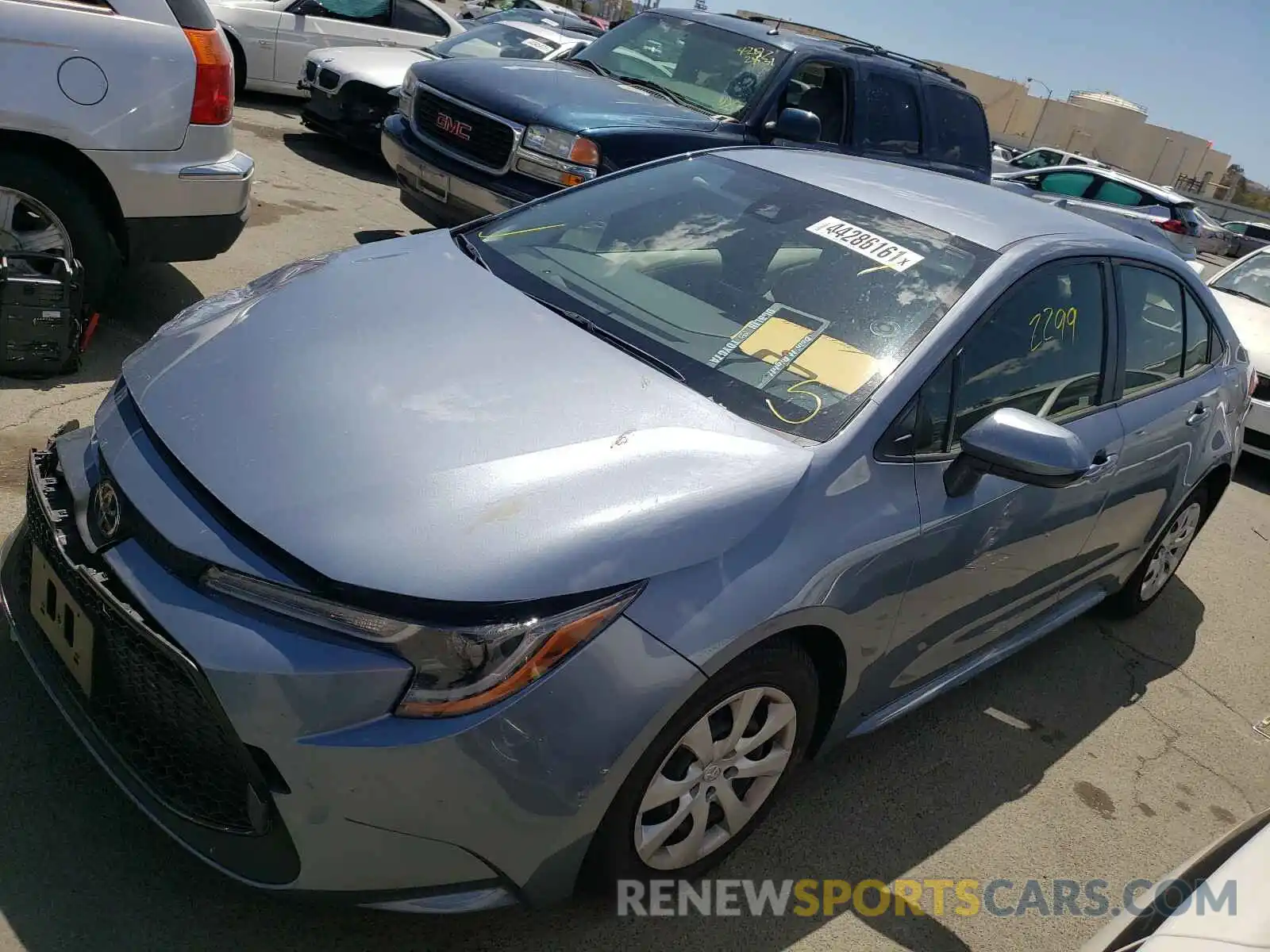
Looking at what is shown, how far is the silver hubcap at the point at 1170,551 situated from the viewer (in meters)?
4.65

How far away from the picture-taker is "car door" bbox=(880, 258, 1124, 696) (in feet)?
9.35

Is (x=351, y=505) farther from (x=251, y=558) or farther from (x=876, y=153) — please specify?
(x=876, y=153)

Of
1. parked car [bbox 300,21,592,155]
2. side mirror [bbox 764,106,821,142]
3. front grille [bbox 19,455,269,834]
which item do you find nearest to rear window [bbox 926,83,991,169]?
side mirror [bbox 764,106,821,142]

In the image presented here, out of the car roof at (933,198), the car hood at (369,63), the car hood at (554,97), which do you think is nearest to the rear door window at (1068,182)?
the car hood at (369,63)

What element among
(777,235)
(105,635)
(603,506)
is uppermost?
(777,235)

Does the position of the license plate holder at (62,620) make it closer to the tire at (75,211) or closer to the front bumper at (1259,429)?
the tire at (75,211)

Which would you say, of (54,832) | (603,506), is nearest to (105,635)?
(54,832)

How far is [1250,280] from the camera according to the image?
9.33 m

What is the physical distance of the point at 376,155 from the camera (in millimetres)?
10250

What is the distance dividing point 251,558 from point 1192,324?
148 inches

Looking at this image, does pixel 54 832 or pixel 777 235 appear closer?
pixel 54 832

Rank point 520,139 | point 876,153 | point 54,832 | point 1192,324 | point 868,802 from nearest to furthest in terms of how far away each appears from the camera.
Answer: point 54,832
point 868,802
point 1192,324
point 520,139
point 876,153

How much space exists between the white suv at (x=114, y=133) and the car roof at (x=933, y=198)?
2.30 meters

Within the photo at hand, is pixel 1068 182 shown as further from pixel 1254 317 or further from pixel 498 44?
pixel 498 44
